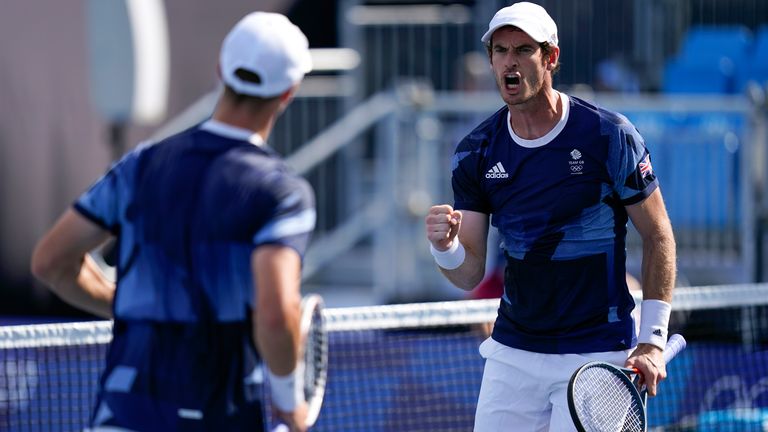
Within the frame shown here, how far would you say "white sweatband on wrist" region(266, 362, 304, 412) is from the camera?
3.53 meters

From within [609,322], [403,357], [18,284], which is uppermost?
[609,322]

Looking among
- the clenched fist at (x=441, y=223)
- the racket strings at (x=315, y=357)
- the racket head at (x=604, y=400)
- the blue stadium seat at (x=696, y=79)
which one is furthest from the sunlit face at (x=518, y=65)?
the blue stadium seat at (x=696, y=79)

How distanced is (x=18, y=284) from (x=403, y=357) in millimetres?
6350

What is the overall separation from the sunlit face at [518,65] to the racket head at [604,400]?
95 cm

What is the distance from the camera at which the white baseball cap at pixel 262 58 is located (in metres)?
3.55

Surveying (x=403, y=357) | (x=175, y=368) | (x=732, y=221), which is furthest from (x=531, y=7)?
(x=732, y=221)

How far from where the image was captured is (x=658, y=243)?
466cm

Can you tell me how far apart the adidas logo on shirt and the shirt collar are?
4.58 ft

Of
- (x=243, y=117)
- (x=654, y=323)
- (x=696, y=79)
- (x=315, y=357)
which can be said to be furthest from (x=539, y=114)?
(x=696, y=79)

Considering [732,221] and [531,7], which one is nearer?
[531,7]

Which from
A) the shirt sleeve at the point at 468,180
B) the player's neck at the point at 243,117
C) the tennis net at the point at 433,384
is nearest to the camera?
the player's neck at the point at 243,117

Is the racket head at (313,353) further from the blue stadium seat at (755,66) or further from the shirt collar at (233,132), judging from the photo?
the blue stadium seat at (755,66)

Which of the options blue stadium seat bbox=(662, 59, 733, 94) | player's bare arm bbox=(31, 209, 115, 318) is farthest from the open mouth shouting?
blue stadium seat bbox=(662, 59, 733, 94)

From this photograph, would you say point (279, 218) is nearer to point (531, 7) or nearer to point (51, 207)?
point (531, 7)
